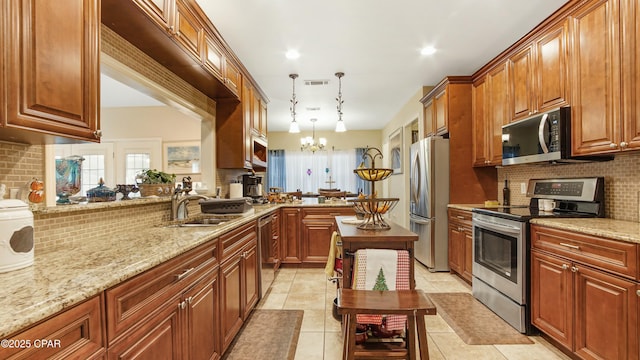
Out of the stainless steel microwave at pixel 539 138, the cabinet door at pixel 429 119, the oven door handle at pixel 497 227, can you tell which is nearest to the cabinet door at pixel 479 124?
the stainless steel microwave at pixel 539 138

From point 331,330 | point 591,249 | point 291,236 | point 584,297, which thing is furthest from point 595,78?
point 291,236

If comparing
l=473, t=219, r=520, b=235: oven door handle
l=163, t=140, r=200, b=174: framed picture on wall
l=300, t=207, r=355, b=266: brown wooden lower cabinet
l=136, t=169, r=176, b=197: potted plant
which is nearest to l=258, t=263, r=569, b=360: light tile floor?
l=300, t=207, r=355, b=266: brown wooden lower cabinet

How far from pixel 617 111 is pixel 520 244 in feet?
3.51

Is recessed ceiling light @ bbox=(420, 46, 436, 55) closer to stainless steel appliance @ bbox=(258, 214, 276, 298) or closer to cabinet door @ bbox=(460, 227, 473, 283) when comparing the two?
cabinet door @ bbox=(460, 227, 473, 283)

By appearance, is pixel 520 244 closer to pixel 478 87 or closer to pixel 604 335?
pixel 604 335

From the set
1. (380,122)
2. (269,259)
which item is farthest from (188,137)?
(380,122)

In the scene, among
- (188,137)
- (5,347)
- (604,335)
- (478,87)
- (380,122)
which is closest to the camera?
(5,347)

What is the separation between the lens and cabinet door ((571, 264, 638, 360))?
5.07 ft

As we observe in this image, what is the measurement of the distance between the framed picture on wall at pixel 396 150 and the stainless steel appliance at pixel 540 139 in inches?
131

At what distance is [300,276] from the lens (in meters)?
3.76

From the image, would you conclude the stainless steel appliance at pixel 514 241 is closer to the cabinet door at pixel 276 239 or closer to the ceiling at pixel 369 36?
the ceiling at pixel 369 36

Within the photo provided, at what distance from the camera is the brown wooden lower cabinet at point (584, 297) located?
61.2 inches

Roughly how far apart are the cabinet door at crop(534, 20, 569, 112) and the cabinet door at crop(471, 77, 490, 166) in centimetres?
88

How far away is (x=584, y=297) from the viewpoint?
1.80 metres
